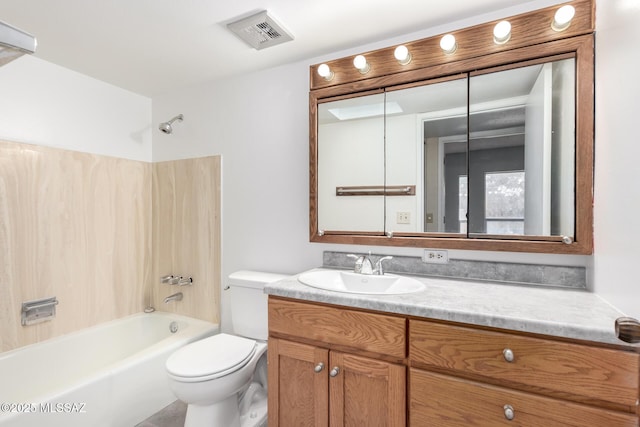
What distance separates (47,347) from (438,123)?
274 cm

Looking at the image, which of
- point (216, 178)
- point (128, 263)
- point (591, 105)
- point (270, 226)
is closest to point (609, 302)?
point (591, 105)

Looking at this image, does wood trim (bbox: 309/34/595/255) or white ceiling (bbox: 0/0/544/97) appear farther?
white ceiling (bbox: 0/0/544/97)

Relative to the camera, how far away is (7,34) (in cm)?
69

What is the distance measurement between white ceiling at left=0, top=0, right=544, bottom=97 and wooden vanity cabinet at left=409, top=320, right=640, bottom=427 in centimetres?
148

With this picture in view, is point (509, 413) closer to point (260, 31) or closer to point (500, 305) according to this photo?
point (500, 305)

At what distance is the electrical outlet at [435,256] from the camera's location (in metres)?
1.56

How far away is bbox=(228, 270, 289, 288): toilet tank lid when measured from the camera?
1874 mm

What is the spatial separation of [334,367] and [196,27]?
6.02ft

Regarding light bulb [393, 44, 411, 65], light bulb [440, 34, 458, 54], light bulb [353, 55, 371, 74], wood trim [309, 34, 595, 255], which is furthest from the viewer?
light bulb [353, 55, 371, 74]

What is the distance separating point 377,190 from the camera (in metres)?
1.75

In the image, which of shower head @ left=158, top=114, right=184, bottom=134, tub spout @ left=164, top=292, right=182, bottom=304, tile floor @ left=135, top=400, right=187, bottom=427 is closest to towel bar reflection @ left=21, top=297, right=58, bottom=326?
tub spout @ left=164, top=292, right=182, bottom=304

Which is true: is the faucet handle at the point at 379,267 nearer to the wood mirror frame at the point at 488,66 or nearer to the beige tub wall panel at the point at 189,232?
the wood mirror frame at the point at 488,66

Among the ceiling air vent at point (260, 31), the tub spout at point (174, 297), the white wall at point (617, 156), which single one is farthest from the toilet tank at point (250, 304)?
the white wall at point (617, 156)

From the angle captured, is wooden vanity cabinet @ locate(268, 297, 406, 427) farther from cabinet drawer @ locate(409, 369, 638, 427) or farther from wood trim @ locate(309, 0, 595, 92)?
wood trim @ locate(309, 0, 595, 92)
